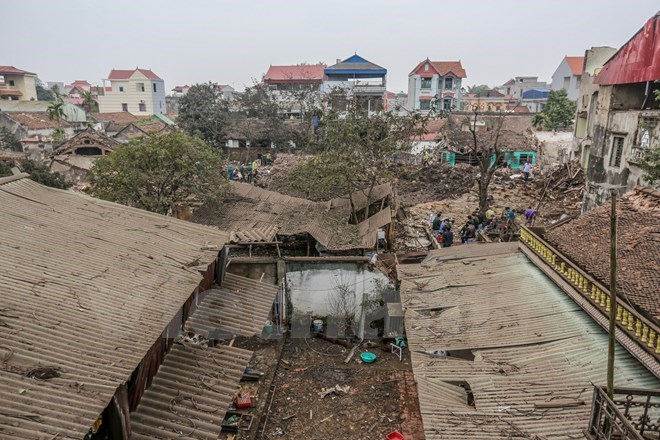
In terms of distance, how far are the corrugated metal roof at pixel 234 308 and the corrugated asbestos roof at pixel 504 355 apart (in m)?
3.40

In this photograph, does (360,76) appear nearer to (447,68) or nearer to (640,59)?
(447,68)

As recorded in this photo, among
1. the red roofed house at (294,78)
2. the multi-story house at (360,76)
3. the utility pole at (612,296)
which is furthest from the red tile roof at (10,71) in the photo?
the utility pole at (612,296)

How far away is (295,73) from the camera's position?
58.3 meters

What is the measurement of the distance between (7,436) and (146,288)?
366 cm

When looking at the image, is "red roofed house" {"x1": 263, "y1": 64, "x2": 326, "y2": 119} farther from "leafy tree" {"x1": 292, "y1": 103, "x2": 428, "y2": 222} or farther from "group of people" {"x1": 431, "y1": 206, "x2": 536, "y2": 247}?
"group of people" {"x1": 431, "y1": 206, "x2": 536, "y2": 247}

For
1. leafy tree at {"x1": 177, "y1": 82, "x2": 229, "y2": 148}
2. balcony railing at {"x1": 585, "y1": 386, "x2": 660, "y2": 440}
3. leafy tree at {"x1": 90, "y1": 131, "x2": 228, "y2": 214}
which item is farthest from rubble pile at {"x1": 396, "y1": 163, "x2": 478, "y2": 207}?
balcony railing at {"x1": 585, "y1": 386, "x2": 660, "y2": 440}

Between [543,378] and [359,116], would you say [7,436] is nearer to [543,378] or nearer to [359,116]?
[543,378]

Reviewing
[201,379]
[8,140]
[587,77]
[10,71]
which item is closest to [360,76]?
[587,77]

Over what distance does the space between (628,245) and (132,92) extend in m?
77.4

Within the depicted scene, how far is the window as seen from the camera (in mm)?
23250

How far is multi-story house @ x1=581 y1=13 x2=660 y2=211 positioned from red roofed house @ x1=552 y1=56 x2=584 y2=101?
41.9 meters

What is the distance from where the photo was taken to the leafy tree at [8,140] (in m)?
48.2

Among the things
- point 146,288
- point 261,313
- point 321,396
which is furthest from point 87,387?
point 321,396

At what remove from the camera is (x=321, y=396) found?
41.9 ft
